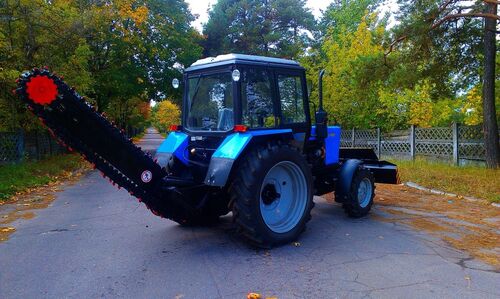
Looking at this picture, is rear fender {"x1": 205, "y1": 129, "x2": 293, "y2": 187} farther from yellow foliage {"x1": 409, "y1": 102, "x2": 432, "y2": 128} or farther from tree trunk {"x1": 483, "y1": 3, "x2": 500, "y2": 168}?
yellow foliage {"x1": 409, "y1": 102, "x2": 432, "y2": 128}

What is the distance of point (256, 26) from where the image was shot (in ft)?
98.2

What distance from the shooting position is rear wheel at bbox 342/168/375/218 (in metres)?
6.91

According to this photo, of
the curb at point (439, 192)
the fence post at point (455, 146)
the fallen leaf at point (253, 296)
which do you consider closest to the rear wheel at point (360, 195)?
the curb at point (439, 192)

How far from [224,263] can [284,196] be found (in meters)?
1.46

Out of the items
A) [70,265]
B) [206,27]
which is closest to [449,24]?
[70,265]

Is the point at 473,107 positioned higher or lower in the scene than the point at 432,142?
higher

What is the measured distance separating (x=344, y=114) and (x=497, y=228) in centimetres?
1456

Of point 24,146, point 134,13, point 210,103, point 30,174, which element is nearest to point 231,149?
point 210,103

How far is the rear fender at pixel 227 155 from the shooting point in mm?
4922

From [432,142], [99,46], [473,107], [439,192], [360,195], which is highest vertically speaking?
[99,46]

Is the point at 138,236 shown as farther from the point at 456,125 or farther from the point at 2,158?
the point at 456,125

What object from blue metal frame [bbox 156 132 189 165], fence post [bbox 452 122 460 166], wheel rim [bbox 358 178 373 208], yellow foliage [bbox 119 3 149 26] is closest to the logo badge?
blue metal frame [bbox 156 132 189 165]

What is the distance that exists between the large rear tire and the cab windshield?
2.48ft

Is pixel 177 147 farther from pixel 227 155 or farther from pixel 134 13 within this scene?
pixel 134 13
